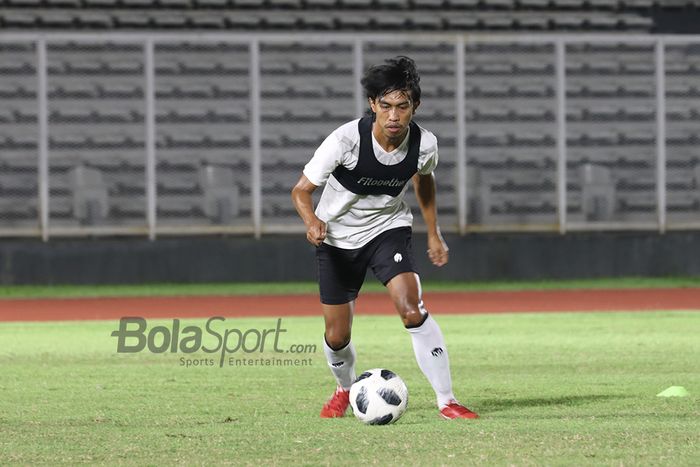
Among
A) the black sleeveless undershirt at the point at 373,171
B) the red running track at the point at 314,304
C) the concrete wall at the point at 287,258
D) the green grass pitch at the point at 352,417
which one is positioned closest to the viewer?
the green grass pitch at the point at 352,417

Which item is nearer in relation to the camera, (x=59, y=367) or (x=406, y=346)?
(x=59, y=367)

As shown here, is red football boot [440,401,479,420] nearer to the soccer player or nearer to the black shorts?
the soccer player

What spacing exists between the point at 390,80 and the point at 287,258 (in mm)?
12872

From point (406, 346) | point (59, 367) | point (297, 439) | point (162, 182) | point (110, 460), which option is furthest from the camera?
point (162, 182)

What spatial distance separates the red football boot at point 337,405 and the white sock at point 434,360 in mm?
593

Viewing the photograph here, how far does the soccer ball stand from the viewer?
6969 mm

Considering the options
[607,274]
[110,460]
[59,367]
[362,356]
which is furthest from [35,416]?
[607,274]

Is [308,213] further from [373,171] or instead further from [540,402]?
[540,402]

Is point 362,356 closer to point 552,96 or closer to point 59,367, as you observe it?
point 59,367

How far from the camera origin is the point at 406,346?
11.8m

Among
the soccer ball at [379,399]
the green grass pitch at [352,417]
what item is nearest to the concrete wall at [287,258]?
the green grass pitch at [352,417]

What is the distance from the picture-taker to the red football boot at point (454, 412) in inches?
279

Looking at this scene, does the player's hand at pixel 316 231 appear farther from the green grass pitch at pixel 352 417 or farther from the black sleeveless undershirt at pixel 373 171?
the green grass pitch at pixel 352 417

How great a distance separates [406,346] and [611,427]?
516cm
